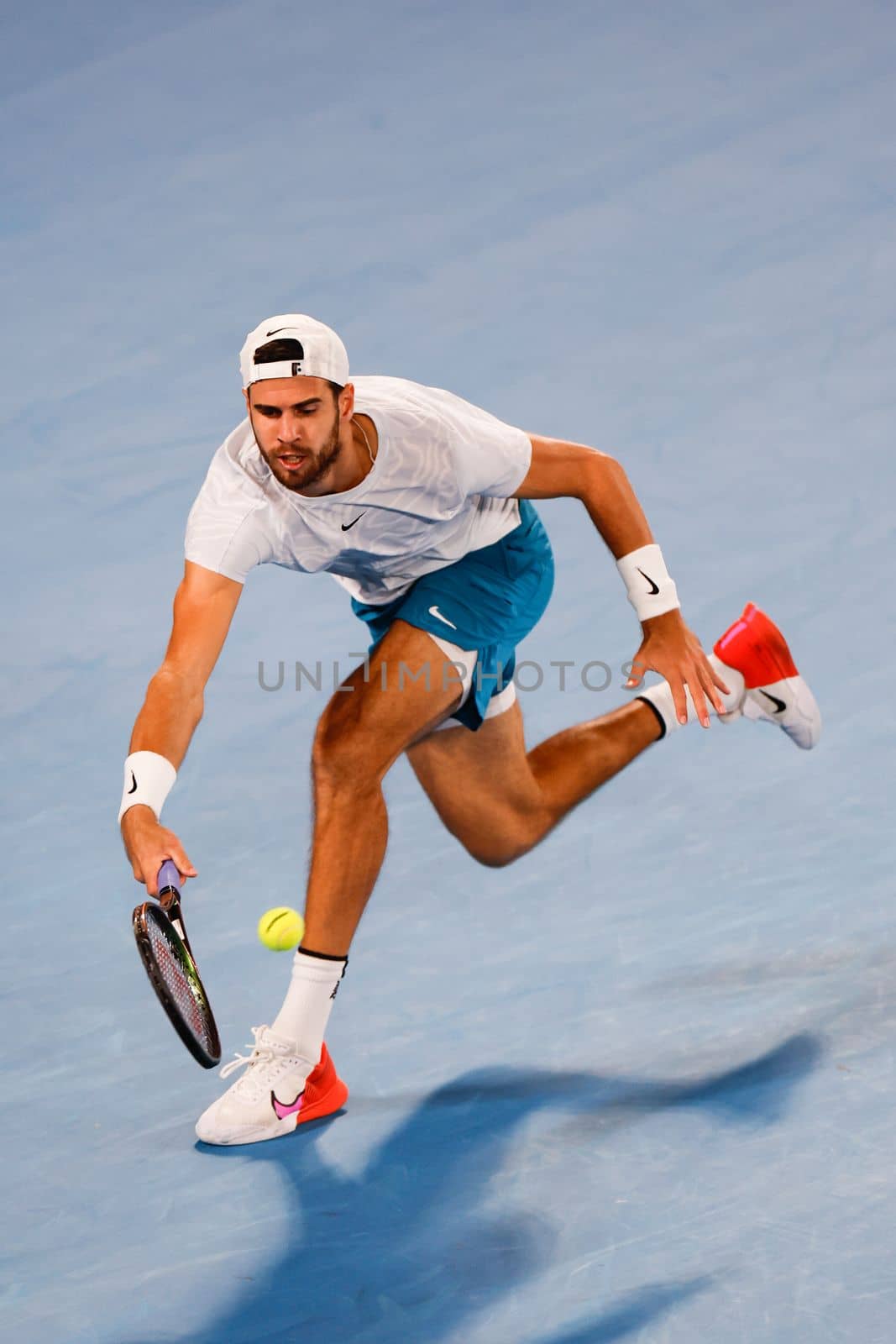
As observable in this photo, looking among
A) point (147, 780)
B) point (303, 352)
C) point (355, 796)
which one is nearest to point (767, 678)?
point (355, 796)

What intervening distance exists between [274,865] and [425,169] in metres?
5.34

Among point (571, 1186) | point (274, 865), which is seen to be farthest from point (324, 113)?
point (571, 1186)

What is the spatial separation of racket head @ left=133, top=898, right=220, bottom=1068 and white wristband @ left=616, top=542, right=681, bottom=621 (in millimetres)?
1334

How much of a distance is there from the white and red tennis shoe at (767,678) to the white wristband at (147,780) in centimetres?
193

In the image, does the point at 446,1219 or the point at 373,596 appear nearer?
the point at 446,1219

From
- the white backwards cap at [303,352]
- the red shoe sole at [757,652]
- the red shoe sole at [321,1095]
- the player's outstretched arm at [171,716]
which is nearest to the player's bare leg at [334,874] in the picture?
the red shoe sole at [321,1095]

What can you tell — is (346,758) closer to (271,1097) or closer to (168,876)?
(271,1097)

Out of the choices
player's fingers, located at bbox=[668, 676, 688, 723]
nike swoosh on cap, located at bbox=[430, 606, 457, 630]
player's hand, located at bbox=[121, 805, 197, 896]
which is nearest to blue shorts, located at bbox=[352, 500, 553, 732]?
nike swoosh on cap, located at bbox=[430, 606, 457, 630]

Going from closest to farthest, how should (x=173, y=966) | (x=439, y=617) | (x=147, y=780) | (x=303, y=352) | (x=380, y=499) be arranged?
1. (x=173, y=966)
2. (x=147, y=780)
3. (x=303, y=352)
4. (x=380, y=499)
5. (x=439, y=617)

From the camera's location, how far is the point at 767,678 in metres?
4.83

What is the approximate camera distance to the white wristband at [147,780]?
331 centimetres

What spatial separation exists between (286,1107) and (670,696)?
1.51 meters

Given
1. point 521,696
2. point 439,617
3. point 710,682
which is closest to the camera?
point 710,682

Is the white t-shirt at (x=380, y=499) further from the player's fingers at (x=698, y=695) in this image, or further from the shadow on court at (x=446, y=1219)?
the shadow on court at (x=446, y=1219)
